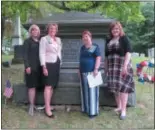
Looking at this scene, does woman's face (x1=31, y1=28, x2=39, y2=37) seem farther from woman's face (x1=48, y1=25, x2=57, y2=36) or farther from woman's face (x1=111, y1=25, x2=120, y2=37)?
woman's face (x1=111, y1=25, x2=120, y2=37)

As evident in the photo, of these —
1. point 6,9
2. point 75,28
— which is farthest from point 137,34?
point 75,28

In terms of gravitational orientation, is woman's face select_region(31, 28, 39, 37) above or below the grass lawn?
above

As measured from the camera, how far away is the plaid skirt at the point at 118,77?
6.63 meters

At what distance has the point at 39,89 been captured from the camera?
7.14 meters

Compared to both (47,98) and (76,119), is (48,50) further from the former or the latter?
(76,119)

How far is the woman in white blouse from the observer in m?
6.48

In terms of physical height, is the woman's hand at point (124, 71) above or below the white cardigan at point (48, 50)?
below

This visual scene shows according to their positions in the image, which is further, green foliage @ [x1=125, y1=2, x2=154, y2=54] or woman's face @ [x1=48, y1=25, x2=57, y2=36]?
green foliage @ [x1=125, y1=2, x2=154, y2=54]

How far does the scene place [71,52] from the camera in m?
7.71

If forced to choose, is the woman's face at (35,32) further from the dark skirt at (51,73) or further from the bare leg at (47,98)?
the bare leg at (47,98)

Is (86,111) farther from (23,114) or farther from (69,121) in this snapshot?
(23,114)

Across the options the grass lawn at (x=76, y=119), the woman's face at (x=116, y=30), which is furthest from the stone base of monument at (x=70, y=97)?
the woman's face at (x=116, y=30)

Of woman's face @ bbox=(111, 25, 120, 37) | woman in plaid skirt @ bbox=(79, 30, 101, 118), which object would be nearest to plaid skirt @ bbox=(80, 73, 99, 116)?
woman in plaid skirt @ bbox=(79, 30, 101, 118)

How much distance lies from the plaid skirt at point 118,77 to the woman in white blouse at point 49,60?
37.8 inches
